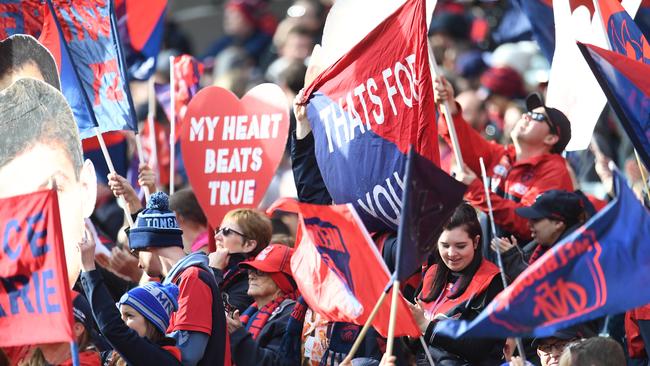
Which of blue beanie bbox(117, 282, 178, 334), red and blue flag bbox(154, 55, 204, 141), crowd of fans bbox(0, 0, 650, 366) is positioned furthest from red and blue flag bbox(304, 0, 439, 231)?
red and blue flag bbox(154, 55, 204, 141)

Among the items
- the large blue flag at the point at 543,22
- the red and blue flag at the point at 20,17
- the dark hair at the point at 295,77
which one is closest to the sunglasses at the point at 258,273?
the red and blue flag at the point at 20,17

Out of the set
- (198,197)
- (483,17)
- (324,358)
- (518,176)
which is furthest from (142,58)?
(483,17)

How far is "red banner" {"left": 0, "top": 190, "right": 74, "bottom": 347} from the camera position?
5656 mm

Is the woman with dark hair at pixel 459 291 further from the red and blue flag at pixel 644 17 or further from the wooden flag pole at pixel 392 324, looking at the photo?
the red and blue flag at pixel 644 17

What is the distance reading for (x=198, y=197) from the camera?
28.0ft

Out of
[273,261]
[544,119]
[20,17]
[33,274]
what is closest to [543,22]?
[544,119]

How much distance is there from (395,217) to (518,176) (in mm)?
1621

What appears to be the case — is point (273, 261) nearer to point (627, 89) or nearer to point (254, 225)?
point (254, 225)

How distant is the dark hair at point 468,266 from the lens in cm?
710

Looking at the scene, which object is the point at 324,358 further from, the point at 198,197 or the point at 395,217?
the point at 198,197

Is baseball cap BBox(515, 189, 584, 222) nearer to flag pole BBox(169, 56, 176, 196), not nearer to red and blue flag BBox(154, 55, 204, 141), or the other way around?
flag pole BBox(169, 56, 176, 196)

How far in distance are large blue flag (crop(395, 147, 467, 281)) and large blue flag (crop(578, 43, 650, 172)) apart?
3.05 feet

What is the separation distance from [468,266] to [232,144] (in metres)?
2.08

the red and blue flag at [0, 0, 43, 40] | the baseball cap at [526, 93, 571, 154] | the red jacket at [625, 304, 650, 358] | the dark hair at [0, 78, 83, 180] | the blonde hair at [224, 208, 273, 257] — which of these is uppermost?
Result: the red and blue flag at [0, 0, 43, 40]
